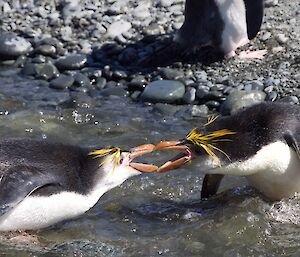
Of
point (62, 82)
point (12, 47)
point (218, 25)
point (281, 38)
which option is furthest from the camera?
point (12, 47)

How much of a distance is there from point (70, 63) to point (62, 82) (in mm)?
529

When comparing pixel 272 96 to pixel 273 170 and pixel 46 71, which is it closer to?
pixel 46 71

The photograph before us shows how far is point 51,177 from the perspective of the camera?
5.04m

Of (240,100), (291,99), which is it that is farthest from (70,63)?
(291,99)

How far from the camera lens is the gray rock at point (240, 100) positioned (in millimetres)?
7789

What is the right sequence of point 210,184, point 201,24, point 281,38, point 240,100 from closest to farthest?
point 210,184
point 240,100
point 281,38
point 201,24

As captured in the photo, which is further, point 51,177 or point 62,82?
point 62,82

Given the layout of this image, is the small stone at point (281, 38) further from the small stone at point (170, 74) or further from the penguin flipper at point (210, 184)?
the penguin flipper at point (210, 184)

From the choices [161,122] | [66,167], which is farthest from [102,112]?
[66,167]

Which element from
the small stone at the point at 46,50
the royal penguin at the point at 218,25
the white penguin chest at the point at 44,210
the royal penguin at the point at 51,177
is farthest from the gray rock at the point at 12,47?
the white penguin chest at the point at 44,210

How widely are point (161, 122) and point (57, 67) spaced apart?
2016 mm

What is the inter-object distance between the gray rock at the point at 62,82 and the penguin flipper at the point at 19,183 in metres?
3.69

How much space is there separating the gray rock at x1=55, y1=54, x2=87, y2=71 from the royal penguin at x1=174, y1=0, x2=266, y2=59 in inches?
44.4

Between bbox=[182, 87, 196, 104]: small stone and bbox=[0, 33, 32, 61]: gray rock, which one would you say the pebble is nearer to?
bbox=[0, 33, 32, 61]: gray rock
